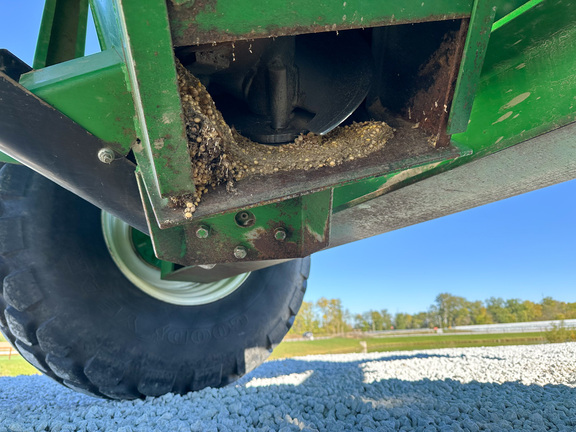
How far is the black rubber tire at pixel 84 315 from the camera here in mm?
1630

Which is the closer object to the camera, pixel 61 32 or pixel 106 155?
pixel 106 155

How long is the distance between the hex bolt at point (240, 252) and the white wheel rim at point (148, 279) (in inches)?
28.3

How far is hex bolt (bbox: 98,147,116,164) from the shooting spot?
1.16 m

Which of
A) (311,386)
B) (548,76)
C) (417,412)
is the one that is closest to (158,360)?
(311,386)

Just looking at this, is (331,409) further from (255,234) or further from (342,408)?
(255,234)

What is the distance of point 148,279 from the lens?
1.98m

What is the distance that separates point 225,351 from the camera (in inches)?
79.4

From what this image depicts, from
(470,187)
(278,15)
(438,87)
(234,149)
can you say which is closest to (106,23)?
(234,149)

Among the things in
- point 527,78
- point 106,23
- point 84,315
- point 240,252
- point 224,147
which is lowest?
point 84,315

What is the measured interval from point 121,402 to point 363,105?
1521mm

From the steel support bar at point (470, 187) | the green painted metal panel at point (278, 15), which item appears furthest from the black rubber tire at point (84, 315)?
the green painted metal panel at point (278, 15)

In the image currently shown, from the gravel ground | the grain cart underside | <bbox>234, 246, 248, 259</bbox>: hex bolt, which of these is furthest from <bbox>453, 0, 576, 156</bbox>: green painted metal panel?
the gravel ground

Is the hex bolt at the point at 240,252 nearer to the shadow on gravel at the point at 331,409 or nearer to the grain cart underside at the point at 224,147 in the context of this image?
the grain cart underside at the point at 224,147

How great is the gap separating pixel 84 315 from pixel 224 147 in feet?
3.53
